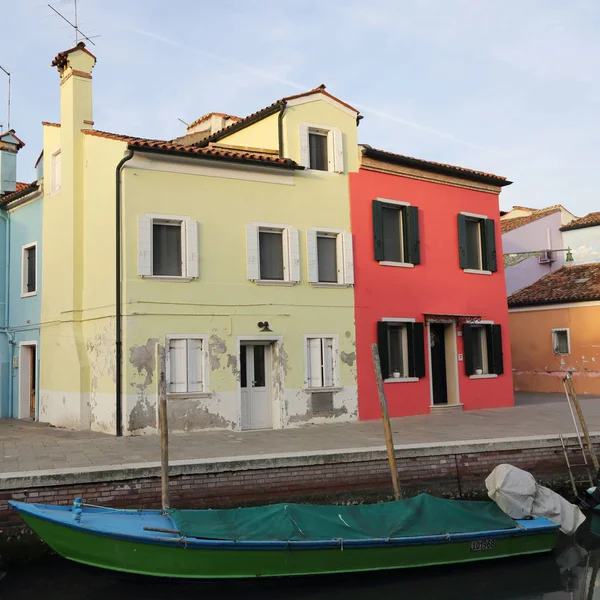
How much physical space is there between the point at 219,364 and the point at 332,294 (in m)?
3.32

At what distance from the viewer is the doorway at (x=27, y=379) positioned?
57.2 ft

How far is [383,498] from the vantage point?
10820 millimetres

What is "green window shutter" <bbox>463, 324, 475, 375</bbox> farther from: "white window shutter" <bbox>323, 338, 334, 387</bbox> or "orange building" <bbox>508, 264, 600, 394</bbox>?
"orange building" <bbox>508, 264, 600, 394</bbox>

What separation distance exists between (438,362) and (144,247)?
8368 millimetres

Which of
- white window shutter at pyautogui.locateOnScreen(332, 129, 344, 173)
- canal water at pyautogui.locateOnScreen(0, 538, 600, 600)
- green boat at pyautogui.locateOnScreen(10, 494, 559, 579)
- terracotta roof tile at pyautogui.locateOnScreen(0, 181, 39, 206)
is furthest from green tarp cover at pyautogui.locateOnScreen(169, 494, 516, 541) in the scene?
terracotta roof tile at pyautogui.locateOnScreen(0, 181, 39, 206)

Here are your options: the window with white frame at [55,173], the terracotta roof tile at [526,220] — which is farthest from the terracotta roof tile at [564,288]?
the window with white frame at [55,173]

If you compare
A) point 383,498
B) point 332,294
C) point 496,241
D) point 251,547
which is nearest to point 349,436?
point 383,498

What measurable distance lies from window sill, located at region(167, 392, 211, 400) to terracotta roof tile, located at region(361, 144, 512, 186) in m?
7.12

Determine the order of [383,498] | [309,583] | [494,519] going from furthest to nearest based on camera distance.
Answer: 1. [383,498]
2. [494,519]
3. [309,583]

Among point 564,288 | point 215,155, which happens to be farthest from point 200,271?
point 564,288

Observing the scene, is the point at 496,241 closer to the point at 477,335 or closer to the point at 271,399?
the point at 477,335

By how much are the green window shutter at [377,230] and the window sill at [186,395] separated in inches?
219

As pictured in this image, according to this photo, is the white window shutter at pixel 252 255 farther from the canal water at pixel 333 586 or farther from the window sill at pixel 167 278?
the canal water at pixel 333 586

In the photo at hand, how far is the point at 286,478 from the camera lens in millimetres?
10172
